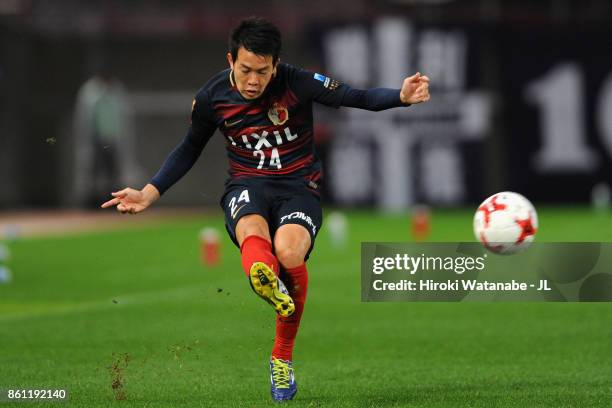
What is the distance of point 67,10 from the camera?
29.9m

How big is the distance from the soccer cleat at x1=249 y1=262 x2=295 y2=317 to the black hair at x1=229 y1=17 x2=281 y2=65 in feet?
3.83

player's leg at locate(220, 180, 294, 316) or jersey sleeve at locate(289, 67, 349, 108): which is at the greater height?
jersey sleeve at locate(289, 67, 349, 108)

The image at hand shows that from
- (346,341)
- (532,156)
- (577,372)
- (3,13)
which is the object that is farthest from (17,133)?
(577,372)

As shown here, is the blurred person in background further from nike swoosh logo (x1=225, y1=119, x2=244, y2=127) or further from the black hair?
the black hair

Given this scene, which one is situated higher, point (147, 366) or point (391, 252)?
point (391, 252)

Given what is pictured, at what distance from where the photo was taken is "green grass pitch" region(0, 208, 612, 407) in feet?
22.9

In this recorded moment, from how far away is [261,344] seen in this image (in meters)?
9.47

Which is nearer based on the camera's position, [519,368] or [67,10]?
[519,368]

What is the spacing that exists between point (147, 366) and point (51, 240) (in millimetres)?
13125

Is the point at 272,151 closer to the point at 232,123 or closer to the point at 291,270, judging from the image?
the point at 232,123

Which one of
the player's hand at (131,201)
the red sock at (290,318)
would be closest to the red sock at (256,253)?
the red sock at (290,318)

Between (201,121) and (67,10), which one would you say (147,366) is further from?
(67,10)

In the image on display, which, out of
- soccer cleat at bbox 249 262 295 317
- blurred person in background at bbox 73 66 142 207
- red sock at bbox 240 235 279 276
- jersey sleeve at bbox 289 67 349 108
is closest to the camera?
soccer cleat at bbox 249 262 295 317

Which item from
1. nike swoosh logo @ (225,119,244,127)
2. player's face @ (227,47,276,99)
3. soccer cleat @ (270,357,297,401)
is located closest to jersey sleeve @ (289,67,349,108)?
player's face @ (227,47,276,99)
